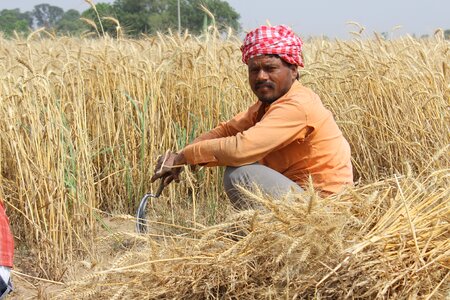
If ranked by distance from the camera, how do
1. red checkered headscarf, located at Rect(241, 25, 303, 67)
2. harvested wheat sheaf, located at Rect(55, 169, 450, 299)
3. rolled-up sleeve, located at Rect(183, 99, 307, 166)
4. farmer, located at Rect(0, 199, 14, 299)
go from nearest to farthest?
harvested wheat sheaf, located at Rect(55, 169, 450, 299), farmer, located at Rect(0, 199, 14, 299), rolled-up sleeve, located at Rect(183, 99, 307, 166), red checkered headscarf, located at Rect(241, 25, 303, 67)

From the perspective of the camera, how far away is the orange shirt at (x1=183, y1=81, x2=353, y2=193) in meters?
2.36

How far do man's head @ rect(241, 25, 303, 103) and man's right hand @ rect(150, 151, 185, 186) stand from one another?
1.32 feet

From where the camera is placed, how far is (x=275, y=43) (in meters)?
2.48

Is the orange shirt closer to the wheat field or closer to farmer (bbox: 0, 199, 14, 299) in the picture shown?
the wheat field

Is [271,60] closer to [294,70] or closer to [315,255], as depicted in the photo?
[294,70]

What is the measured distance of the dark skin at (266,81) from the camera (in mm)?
2492

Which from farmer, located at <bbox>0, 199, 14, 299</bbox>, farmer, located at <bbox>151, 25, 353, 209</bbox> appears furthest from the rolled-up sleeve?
farmer, located at <bbox>0, 199, 14, 299</bbox>

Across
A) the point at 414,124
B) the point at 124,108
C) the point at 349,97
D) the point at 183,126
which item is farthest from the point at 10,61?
the point at 414,124

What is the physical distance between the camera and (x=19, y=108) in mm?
2918

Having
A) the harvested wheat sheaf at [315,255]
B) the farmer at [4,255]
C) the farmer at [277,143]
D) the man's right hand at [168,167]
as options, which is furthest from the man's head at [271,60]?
the farmer at [4,255]

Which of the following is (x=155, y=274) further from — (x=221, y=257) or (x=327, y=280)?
(x=327, y=280)

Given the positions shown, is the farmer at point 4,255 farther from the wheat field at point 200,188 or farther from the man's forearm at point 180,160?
the man's forearm at point 180,160

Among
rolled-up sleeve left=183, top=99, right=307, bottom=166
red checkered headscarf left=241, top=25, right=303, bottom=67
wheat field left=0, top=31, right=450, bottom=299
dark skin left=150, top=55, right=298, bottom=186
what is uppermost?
red checkered headscarf left=241, top=25, right=303, bottom=67

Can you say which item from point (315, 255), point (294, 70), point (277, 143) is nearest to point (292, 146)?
point (277, 143)
